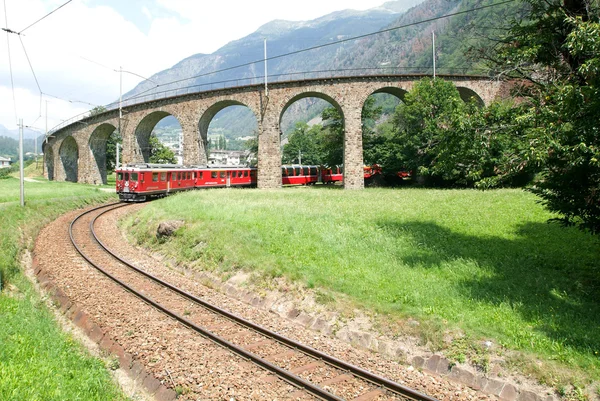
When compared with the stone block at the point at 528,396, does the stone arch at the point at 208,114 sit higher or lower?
higher

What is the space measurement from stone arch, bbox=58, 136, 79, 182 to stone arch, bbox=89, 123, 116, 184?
860 cm

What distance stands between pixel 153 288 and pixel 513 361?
30.3 feet

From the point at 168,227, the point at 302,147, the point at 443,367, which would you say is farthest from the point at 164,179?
the point at 302,147

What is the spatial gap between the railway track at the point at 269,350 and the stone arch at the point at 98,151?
1788 inches

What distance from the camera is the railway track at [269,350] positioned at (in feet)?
21.8

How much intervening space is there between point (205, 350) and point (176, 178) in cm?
2674

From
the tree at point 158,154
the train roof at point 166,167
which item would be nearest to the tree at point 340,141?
the train roof at point 166,167

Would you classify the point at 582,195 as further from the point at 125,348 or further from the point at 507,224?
the point at 125,348

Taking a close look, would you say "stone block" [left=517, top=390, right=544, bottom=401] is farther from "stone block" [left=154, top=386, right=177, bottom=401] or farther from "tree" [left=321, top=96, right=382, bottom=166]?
"tree" [left=321, top=96, right=382, bottom=166]

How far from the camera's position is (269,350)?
806 cm

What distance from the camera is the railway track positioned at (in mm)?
6656

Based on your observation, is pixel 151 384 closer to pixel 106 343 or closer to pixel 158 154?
pixel 106 343

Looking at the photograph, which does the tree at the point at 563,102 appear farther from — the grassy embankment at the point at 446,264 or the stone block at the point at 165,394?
the stone block at the point at 165,394

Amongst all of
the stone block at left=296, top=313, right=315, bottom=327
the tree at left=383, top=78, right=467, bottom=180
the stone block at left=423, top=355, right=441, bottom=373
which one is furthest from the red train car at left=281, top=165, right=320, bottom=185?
the stone block at left=423, top=355, right=441, bottom=373
